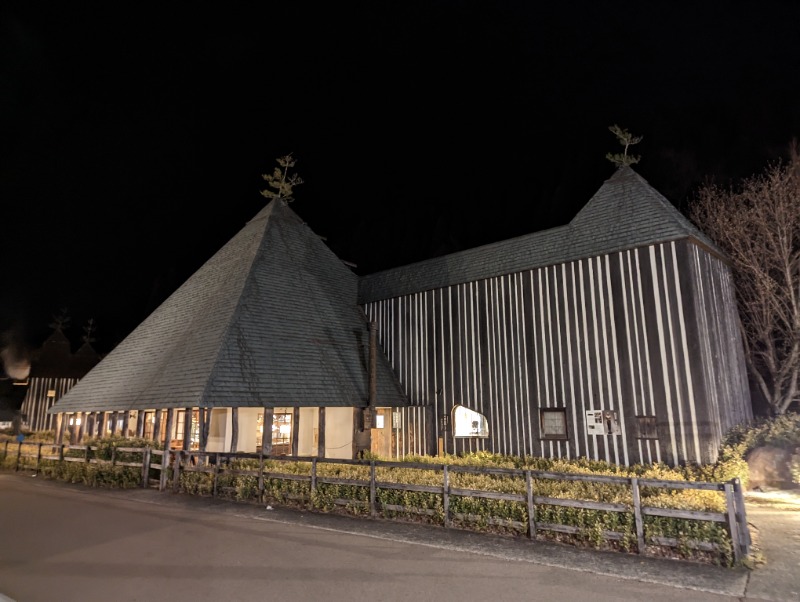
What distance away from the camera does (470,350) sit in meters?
18.3

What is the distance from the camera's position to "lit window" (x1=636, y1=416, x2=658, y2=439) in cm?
1351

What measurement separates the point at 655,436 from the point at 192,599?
40.2 feet

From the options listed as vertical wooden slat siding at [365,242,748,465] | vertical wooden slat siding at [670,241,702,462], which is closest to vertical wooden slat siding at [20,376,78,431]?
vertical wooden slat siding at [365,242,748,465]

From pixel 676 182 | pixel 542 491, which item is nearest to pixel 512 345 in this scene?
pixel 542 491

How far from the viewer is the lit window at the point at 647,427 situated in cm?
1351

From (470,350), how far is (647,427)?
654 cm

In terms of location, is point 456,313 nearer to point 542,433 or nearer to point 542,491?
point 542,433

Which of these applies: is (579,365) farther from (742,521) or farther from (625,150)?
(742,521)

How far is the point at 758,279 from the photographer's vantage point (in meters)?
20.0

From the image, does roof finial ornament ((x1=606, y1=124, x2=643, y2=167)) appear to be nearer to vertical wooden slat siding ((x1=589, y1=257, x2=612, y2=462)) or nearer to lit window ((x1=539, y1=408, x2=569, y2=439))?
vertical wooden slat siding ((x1=589, y1=257, x2=612, y2=462))

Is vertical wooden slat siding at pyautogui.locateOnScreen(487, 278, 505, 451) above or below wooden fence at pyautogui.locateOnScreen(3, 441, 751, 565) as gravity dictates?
above

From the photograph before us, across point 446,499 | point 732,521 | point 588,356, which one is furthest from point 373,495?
point 588,356

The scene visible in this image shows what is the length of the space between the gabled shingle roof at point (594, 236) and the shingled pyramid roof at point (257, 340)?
4.38 meters

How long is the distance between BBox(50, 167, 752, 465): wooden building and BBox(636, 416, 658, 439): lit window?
0.03 meters
